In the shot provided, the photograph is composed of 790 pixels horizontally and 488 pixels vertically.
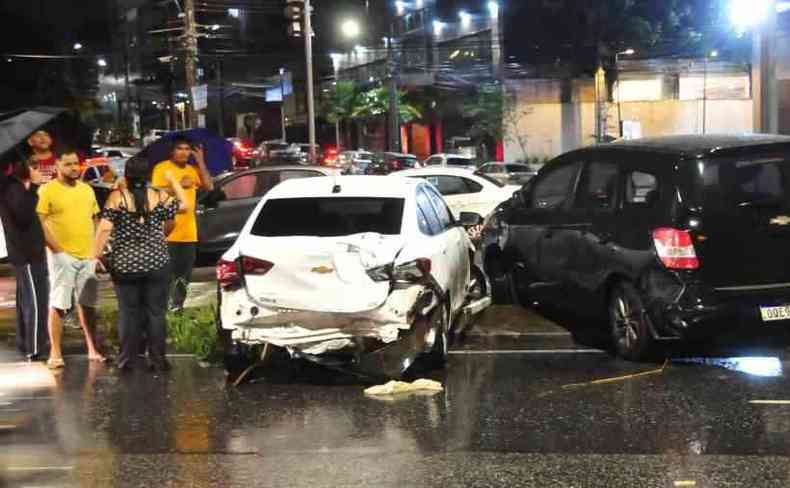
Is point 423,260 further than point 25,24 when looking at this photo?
No

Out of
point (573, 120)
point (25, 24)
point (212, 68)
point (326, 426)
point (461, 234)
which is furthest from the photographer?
point (212, 68)

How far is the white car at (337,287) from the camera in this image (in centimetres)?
666

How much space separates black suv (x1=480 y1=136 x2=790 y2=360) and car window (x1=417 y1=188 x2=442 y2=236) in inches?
46.2

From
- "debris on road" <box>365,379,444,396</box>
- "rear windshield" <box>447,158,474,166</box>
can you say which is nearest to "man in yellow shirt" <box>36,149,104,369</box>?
"debris on road" <box>365,379,444,396</box>

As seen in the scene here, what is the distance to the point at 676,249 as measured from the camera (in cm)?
677

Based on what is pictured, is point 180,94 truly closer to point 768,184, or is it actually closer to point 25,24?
point 25,24

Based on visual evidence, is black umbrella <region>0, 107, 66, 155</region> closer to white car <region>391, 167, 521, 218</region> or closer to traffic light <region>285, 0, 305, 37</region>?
white car <region>391, 167, 521, 218</region>

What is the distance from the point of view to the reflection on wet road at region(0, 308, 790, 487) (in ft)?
15.7

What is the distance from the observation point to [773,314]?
6805 millimetres

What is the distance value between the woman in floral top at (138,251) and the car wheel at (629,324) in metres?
3.49

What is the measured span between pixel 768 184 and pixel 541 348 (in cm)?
224

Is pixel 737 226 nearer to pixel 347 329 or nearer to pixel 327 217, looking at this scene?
pixel 347 329

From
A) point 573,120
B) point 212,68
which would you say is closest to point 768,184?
point 573,120

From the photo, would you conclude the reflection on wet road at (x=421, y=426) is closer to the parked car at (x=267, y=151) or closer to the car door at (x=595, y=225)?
the car door at (x=595, y=225)
